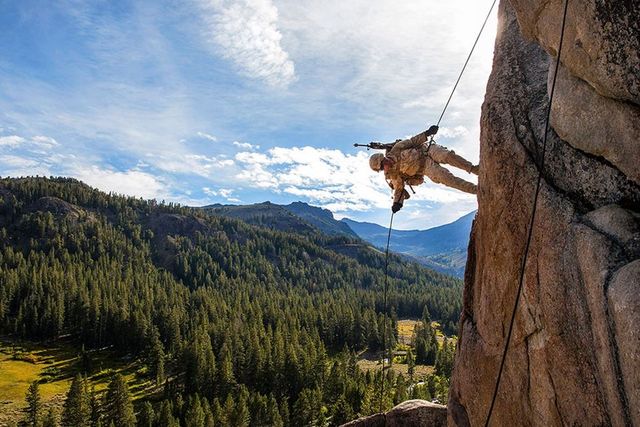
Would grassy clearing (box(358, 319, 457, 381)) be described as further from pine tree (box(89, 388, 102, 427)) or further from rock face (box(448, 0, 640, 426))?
rock face (box(448, 0, 640, 426))

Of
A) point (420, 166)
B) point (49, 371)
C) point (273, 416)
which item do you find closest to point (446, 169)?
point (420, 166)

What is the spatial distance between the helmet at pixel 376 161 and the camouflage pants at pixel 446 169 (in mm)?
2481

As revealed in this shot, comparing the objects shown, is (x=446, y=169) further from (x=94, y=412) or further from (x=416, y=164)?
(x=94, y=412)

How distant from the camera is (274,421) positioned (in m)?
77.6

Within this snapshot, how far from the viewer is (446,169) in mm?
17344

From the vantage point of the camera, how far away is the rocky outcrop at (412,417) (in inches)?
915

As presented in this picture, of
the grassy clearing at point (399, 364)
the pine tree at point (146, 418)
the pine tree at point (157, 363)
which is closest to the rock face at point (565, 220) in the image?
the pine tree at point (146, 418)

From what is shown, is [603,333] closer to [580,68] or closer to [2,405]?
[580,68]

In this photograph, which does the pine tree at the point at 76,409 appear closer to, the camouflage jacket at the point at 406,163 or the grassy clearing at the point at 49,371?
the grassy clearing at the point at 49,371

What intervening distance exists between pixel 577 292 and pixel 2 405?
116 meters

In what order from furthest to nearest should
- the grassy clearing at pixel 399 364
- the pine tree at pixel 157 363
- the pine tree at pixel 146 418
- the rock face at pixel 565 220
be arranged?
1. the grassy clearing at pixel 399 364
2. the pine tree at pixel 157 363
3. the pine tree at pixel 146 418
4. the rock face at pixel 565 220

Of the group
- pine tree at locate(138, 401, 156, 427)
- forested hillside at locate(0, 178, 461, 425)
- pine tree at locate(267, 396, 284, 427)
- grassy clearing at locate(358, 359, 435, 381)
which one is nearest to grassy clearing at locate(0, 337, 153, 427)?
forested hillside at locate(0, 178, 461, 425)

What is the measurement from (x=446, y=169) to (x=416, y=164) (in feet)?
4.02

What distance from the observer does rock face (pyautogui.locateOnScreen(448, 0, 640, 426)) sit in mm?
7594
